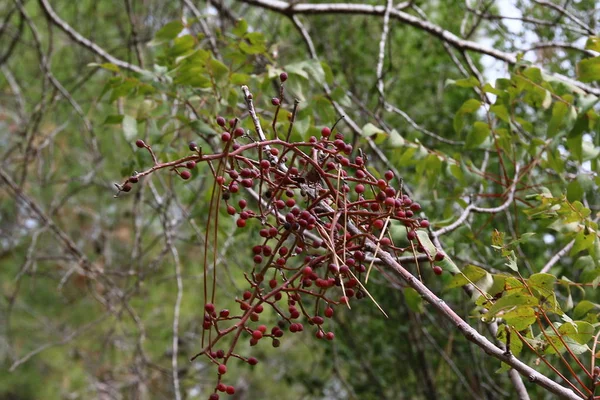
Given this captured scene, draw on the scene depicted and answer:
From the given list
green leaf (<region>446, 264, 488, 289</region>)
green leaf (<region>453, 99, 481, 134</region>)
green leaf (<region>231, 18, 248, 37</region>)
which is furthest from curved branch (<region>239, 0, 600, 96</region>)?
green leaf (<region>446, 264, 488, 289</region>)

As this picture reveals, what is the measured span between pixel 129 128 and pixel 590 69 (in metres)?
0.87

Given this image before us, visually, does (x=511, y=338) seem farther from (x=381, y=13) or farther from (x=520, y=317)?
(x=381, y=13)

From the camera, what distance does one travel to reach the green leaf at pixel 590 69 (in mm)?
1258

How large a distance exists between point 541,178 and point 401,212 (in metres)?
2.00

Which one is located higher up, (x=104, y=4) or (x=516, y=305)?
(x=104, y=4)

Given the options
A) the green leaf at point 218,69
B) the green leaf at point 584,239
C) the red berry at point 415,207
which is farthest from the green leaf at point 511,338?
the green leaf at point 218,69

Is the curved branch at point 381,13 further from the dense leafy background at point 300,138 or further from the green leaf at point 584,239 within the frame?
the green leaf at point 584,239

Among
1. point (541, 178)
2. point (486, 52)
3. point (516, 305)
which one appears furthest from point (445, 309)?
point (541, 178)

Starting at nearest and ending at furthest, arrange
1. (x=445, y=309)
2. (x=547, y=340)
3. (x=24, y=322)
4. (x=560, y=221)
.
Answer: (x=445, y=309)
(x=547, y=340)
(x=560, y=221)
(x=24, y=322)

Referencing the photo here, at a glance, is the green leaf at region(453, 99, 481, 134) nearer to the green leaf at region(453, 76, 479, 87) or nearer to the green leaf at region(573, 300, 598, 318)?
the green leaf at region(453, 76, 479, 87)

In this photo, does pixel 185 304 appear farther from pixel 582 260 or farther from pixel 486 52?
pixel 582 260

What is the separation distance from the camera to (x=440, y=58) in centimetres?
300

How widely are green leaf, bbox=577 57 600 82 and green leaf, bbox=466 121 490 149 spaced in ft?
0.81

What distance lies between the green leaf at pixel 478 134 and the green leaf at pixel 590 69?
0.25 m
